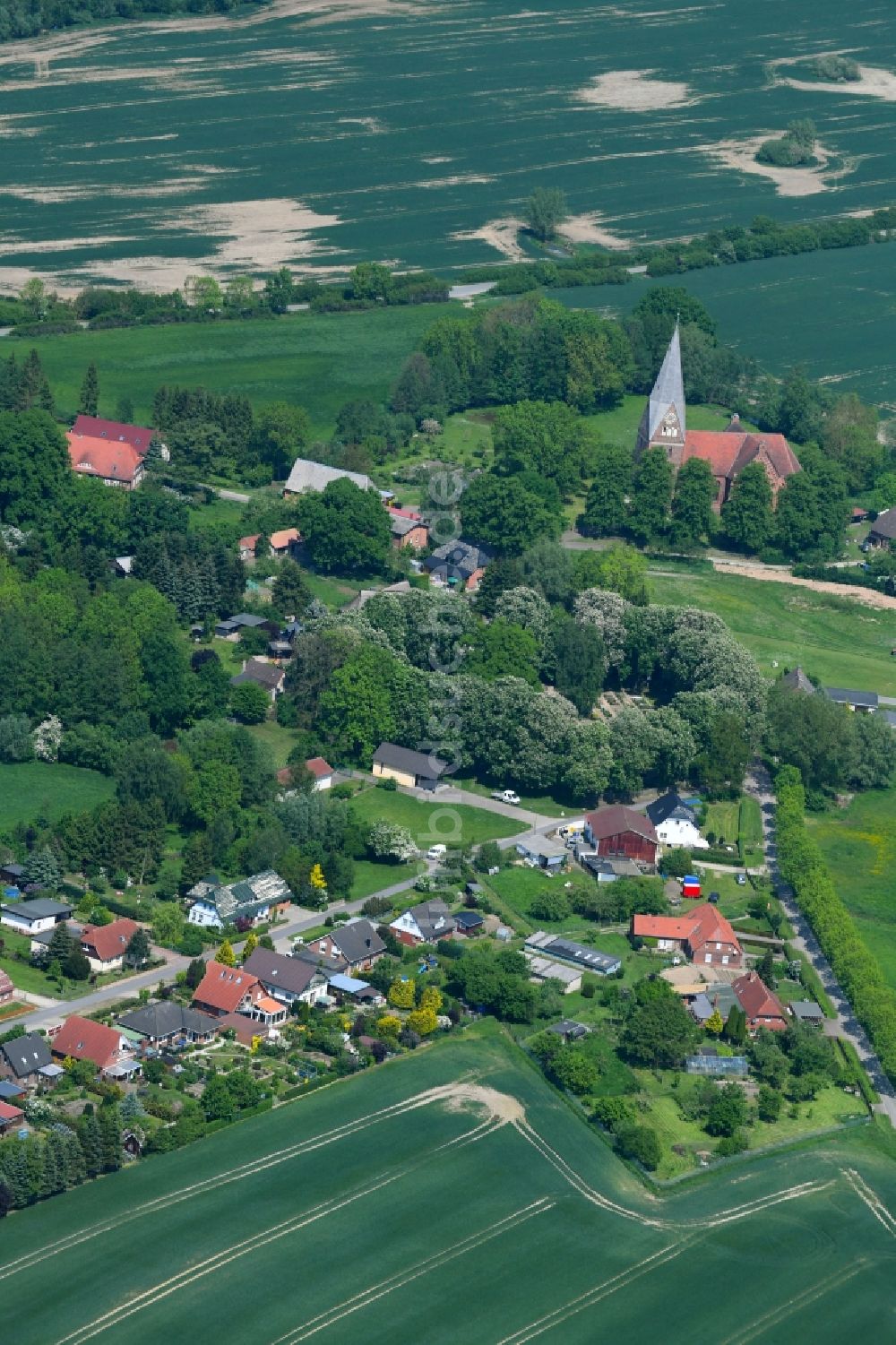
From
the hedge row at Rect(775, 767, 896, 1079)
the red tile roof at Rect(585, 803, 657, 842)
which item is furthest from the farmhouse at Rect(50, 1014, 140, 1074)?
the hedge row at Rect(775, 767, 896, 1079)

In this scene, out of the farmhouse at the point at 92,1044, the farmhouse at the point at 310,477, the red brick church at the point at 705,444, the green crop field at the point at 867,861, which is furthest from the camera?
the red brick church at the point at 705,444

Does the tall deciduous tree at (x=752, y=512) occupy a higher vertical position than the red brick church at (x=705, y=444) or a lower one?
lower

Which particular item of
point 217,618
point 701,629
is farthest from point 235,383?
point 701,629

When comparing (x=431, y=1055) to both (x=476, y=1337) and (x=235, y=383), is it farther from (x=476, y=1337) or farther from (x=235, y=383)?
(x=235, y=383)

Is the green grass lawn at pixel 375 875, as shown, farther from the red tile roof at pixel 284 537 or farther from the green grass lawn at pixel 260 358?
the green grass lawn at pixel 260 358

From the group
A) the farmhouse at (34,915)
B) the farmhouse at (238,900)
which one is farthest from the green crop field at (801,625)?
the farmhouse at (34,915)

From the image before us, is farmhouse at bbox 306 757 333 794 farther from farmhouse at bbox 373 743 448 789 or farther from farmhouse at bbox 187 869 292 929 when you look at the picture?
farmhouse at bbox 187 869 292 929
